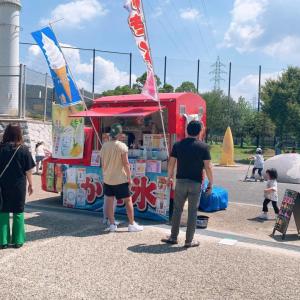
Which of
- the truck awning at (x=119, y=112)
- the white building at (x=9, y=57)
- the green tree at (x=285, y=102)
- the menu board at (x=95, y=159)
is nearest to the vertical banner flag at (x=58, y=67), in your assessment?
the truck awning at (x=119, y=112)

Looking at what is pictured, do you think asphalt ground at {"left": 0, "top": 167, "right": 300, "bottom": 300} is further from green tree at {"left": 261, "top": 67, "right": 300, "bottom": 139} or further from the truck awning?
green tree at {"left": 261, "top": 67, "right": 300, "bottom": 139}

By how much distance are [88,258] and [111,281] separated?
0.84m

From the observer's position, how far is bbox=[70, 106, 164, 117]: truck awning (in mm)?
7875

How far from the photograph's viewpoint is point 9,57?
53.8 ft

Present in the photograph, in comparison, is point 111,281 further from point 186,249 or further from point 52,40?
point 52,40

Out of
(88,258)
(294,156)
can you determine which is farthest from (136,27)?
(294,156)

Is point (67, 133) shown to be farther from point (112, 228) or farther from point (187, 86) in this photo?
point (187, 86)

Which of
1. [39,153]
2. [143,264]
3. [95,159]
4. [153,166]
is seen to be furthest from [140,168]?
[39,153]

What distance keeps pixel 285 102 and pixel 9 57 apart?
2346 centimetres

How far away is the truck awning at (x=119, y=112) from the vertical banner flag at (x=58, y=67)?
1.30 feet

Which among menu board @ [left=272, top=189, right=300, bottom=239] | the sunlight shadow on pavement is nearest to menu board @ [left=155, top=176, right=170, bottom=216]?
the sunlight shadow on pavement

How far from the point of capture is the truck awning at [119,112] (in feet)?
25.8

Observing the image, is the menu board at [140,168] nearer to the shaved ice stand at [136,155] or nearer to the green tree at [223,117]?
the shaved ice stand at [136,155]

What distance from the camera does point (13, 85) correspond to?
16.2 meters
